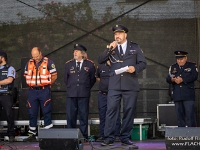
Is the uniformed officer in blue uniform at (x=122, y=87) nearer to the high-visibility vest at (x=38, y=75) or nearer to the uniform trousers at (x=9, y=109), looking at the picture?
the high-visibility vest at (x=38, y=75)

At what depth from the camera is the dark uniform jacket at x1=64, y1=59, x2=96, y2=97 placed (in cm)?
913

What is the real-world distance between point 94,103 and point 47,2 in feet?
7.78

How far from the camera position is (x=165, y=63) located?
33.7ft

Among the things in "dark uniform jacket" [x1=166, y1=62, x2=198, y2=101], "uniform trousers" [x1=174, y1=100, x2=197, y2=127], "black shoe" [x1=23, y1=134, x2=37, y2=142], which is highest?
"dark uniform jacket" [x1=166, y1=62, x2=198, y2=101]

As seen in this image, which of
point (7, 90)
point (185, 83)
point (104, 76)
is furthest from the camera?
point (7, 90)

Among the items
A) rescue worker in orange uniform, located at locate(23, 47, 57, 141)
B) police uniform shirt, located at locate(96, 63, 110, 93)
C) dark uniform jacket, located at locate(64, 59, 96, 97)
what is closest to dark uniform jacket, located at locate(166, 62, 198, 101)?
police uniform shirt, located at locate(96, 63, 110, 93)

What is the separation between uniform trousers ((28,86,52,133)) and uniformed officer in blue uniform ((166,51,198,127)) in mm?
2318

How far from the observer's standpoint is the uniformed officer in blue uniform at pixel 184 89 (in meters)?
8.85

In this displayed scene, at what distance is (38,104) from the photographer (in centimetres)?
945

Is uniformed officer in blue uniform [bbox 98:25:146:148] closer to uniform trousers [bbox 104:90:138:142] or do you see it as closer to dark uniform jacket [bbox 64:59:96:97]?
uniform trousers [bbox 104:90:138:142]

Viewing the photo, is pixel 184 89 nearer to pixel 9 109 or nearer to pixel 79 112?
pixel 79 112

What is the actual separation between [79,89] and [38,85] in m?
0.80

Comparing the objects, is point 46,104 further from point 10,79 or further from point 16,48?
point 16,48

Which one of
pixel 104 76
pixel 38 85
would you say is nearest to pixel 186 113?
pixel 104 76
